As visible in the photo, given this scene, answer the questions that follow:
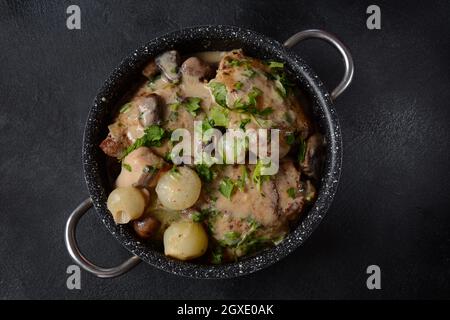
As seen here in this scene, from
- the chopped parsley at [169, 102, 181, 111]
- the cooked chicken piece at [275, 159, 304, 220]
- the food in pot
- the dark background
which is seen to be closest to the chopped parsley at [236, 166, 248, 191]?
the food in pot

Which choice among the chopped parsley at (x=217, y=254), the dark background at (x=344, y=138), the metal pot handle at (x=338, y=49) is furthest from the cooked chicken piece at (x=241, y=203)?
the dark background at (x=344, y=138)

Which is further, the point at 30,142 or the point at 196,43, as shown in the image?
the point at 30,142

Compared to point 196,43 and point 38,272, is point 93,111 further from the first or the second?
point 38,272

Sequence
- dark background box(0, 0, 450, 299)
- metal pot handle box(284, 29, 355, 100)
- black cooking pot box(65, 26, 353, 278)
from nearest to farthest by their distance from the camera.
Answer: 1. black cooking pot box(65, 26, 353, 278)
2. metal pot handle box(284, 29, 355, 100)
3. dark background box(0, 0, 450, 299)

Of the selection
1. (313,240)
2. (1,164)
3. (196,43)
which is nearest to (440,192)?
(313,240)

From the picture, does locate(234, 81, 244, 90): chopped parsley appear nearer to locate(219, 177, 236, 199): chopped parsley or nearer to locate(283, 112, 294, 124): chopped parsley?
locate(283, 112, 294, 124): chopped parsley
